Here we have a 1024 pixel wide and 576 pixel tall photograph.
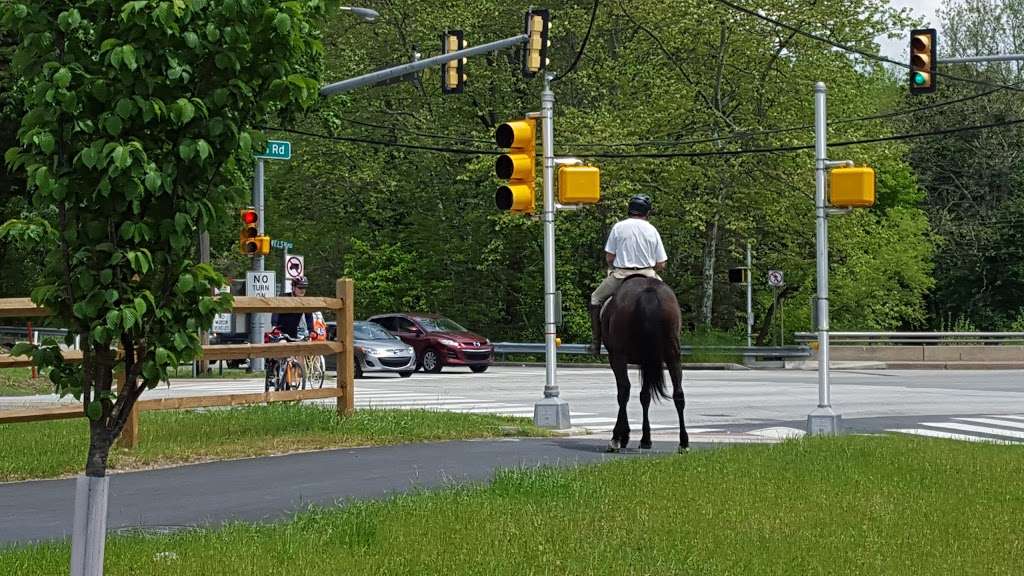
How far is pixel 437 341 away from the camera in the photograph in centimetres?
4272

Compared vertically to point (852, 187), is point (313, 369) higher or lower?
lower

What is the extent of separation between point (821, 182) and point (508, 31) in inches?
1425

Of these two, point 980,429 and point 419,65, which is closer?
point 980,429

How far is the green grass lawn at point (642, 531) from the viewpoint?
7.09 m

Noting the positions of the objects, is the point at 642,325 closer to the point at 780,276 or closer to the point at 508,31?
the point at 780,276

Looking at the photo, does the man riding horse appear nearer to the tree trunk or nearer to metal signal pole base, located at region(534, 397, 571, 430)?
metal signal pole base, located at region(534, 397, 571, 430)

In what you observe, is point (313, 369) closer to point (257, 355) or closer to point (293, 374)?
point (293, 374)

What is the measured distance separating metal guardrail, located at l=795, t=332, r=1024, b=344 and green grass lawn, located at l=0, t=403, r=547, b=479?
31661mm

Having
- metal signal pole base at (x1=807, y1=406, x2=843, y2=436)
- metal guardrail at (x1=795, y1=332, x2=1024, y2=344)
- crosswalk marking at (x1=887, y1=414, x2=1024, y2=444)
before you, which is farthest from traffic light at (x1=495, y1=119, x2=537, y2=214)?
metal guardrail at (x1=795, y1=332, x2=1024, y2=344)

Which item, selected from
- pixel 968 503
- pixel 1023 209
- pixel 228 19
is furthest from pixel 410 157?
pixel 228 19

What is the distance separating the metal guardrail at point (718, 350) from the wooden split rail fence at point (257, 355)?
29.4 metres

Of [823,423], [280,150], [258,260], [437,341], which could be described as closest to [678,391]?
[823,423]

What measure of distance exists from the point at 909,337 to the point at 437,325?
15563 mm

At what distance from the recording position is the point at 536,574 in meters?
6.83
